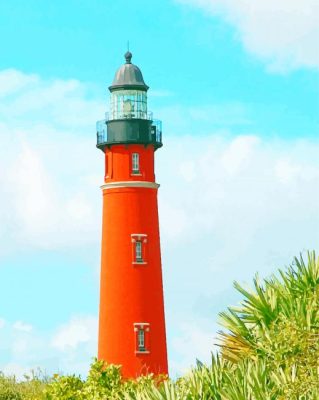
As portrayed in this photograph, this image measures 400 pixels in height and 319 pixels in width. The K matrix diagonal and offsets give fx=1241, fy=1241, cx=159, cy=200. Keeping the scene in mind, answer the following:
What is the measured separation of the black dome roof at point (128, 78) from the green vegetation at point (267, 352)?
2763cm

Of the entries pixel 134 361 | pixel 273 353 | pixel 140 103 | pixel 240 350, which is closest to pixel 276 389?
pixel 273 353

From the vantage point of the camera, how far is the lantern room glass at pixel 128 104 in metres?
51.5

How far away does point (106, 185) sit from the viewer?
50.7 m

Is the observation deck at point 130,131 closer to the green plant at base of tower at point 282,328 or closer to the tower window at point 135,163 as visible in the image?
the tower window at point 135,163

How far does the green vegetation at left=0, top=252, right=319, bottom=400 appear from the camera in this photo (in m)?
19.8

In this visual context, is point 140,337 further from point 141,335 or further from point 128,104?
point 128,104

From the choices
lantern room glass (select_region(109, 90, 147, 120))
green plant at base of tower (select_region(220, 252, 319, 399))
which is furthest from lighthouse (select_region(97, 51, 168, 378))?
green plant at base of tower (select_region(220, 252, 319, 399))

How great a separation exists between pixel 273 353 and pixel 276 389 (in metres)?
2.29

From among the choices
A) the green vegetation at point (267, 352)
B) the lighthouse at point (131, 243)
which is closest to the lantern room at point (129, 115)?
the lighthouse at point (131, 243)

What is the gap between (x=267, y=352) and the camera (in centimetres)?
2231

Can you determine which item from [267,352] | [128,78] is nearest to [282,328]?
[267,352]

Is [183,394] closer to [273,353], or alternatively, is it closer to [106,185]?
[273,353]

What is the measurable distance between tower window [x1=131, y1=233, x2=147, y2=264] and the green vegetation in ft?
82.3

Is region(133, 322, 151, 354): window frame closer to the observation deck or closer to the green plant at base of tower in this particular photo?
the observation deck
